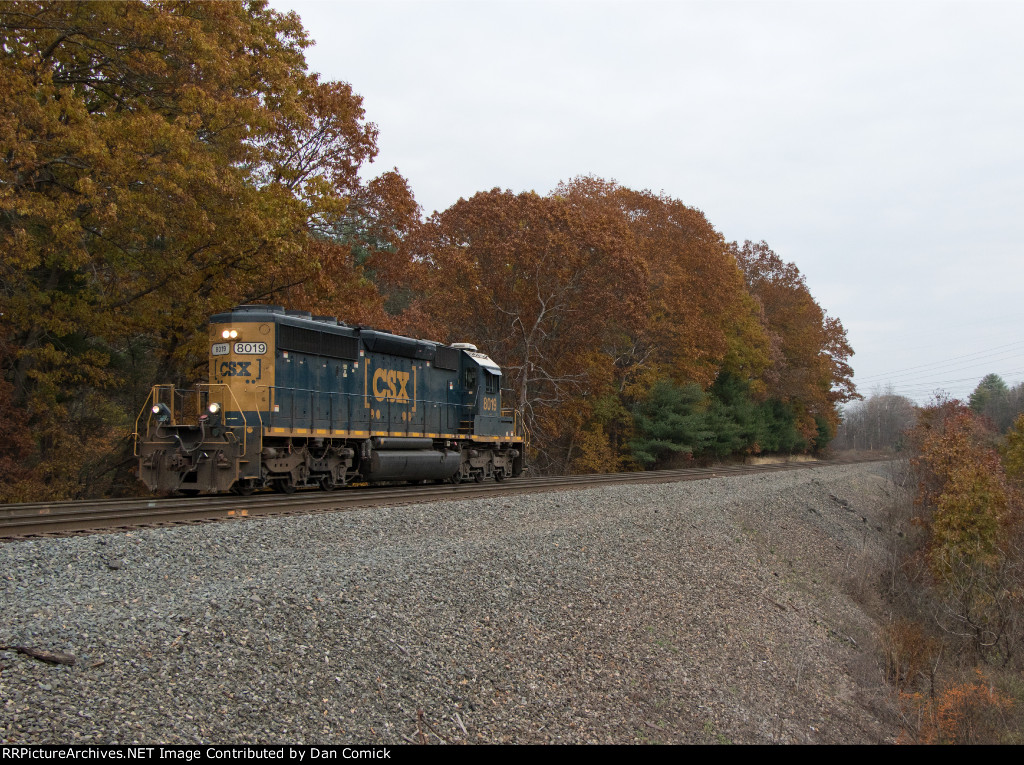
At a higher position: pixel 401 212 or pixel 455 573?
pixel 401 212

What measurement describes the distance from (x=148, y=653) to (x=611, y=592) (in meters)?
5.41

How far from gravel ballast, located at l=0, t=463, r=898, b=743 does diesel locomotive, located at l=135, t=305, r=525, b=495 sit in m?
3.78

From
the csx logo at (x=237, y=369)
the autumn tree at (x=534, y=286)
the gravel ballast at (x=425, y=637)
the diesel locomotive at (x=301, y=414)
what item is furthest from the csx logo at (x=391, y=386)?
the autumn tree at (x=534, y=286)

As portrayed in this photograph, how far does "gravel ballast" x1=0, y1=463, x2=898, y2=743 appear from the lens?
4.66 meters

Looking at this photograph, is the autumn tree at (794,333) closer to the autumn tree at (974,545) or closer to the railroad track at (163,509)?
the autumn tree at (974,545)

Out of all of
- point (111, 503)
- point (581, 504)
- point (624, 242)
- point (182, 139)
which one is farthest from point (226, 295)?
point (624, 242)

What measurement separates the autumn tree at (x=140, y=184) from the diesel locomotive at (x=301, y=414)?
238 centimetres

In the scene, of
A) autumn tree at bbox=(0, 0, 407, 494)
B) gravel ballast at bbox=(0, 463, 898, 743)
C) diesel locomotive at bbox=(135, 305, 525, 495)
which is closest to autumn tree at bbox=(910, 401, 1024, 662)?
gravel ballast at bbox=(0, 463, 898, 743)

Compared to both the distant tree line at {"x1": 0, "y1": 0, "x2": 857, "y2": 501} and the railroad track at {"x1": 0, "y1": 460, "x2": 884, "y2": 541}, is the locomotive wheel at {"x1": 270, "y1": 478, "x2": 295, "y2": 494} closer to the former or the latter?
the railroad track at {"x1": 0, "y1": 460, "x2": 884, "y2": 541}

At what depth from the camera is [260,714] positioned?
15.2 feet

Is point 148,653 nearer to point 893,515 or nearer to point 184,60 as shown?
point 184,60

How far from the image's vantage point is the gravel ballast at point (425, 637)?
4.66 metres

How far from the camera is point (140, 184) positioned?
1509cm

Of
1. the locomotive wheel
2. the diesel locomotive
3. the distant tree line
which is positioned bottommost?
the locomotive wheel
